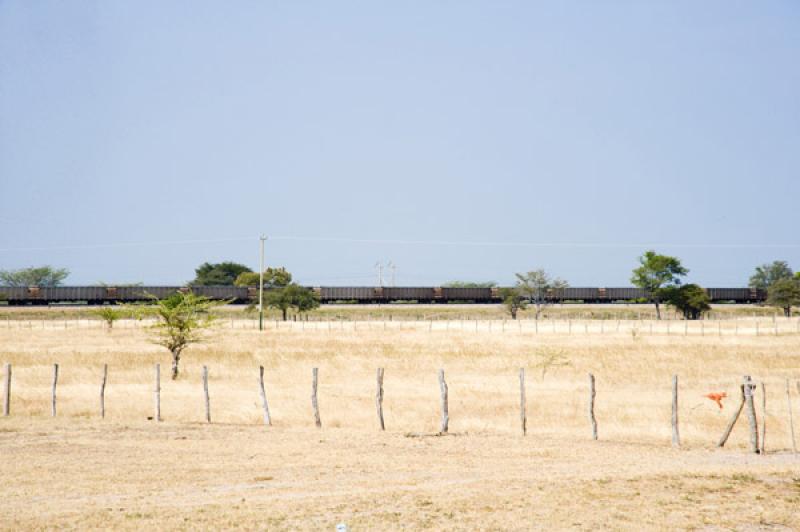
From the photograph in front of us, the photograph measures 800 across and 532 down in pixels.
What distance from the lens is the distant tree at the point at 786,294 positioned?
10119 centimetres

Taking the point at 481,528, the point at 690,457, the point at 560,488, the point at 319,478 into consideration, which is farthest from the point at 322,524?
the point at 690,457

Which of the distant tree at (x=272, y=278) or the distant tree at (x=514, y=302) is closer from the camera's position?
the distant tree at (x=514, y=302)

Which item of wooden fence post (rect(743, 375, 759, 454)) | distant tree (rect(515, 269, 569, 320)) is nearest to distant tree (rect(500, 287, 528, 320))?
distant tree (rect(515, 269, 569, 320))

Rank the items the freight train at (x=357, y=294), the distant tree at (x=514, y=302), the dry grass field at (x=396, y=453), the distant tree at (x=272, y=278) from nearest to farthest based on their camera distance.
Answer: the dry grass field at (x=396, y=453)
the distant tree at (x=514, y=302)
the freight train at (x=357, y=294)
the distant tree at (x=272, y=278)

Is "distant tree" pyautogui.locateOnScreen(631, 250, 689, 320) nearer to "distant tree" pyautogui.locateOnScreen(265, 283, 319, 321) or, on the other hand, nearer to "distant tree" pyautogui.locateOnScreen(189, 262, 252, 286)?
"distant tree" pyautogui.locateOnScreen(265, 283, 319, 321)

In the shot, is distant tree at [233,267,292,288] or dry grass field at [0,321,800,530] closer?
dry grass field at [0,321,800,530]

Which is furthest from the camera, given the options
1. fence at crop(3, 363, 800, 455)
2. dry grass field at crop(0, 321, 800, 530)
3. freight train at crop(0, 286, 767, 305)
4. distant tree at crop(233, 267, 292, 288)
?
distant tree at crop(233, 267, 292, 288)

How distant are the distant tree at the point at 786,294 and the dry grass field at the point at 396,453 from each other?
194 ft

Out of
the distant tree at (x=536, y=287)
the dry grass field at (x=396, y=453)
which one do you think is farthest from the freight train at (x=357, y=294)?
the dry grass field at (x=396, y=453)

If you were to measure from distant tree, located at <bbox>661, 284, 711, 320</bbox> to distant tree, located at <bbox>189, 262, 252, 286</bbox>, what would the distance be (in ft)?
344

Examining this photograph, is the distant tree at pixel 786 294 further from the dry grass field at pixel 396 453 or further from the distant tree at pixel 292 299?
the dry grass field at pixel 396 453

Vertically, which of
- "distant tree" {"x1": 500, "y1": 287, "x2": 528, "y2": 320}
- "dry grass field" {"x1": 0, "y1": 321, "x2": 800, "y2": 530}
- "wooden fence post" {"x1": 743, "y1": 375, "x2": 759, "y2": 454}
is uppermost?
"distant tree" {"x1": 500, "y1": 287, "x2": 528, "y2": 320}

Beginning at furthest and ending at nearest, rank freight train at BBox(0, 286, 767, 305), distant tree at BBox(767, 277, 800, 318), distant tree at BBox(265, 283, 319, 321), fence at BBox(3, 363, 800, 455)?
freight train at BBox(0, 286, 767, 305) → distant tree at BBox(767, 277, 800, 318) → distant tree at BBox(265, 283, 319, 321) → fence at BBox(3, 363, 800, 455)

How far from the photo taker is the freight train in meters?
114
